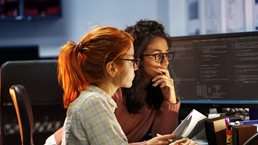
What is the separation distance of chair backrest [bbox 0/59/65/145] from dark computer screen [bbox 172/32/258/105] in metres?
0.63

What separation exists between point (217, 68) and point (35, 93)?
2.89ft

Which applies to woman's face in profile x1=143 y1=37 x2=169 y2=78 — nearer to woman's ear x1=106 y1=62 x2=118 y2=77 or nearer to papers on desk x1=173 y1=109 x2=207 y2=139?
papers on desk x1=173 y1=109 x2=207 y2=139

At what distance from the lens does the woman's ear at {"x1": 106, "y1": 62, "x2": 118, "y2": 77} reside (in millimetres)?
1188

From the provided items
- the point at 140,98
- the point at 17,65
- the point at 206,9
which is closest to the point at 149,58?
the point at 140,98

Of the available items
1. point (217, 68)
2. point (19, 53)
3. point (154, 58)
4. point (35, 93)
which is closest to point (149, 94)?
point (154, 58)

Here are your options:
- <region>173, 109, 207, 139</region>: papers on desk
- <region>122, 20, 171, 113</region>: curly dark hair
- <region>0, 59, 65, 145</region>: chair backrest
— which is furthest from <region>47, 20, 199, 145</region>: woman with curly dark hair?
<region>0, 59, 65, 145</region>: chair backrest

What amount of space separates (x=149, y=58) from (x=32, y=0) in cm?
296

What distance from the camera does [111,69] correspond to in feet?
3.92

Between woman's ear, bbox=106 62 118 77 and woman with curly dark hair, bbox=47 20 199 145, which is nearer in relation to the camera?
woman's ear, bbox=106 62 118 77

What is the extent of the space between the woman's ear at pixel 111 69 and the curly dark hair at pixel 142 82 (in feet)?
1.41

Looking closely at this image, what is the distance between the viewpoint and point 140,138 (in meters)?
1.70

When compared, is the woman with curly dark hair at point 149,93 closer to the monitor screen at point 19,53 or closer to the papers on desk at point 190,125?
the papers on desk at point 190,125

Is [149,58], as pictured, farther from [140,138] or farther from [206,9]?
[206,9]

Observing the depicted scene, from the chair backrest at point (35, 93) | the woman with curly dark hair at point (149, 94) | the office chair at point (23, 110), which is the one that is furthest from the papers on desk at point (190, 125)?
the chair backrest at point (35, 93)
